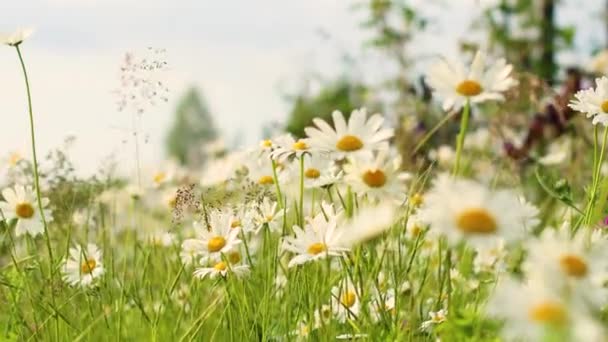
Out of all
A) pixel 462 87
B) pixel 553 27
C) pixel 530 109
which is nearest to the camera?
pixel 462 87

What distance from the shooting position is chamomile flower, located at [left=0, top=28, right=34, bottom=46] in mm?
2127

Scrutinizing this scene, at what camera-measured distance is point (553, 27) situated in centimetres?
861

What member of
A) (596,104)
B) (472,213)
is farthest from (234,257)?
(472,213)

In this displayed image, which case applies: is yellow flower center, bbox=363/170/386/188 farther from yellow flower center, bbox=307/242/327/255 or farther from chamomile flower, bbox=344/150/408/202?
yellow flower center, bbox=307/242/327/255

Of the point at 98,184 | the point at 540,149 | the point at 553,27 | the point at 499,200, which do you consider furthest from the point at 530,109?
the point at 499,200

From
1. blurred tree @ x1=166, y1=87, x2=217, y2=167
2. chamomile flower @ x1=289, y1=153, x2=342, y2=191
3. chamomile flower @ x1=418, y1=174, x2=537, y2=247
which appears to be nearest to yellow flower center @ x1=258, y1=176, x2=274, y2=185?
chamomile flower @ x1=289, y1=153, x2=342, y2=191

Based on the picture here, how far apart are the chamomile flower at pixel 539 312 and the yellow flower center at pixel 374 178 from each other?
0.77 meters

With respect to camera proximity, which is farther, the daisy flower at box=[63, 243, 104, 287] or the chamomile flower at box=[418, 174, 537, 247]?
the daisy flower at box=[63, 243, 104, 287]

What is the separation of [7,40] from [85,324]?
0.84 m

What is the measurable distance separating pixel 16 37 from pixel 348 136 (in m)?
0.79

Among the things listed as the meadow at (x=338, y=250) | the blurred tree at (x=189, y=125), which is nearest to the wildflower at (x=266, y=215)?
the meadow at (x=338, y=250)

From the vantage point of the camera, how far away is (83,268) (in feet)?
7.78

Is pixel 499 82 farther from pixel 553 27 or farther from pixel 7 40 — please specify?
pixel 553 27

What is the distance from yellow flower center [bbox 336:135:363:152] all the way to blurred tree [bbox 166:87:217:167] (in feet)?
85.1
